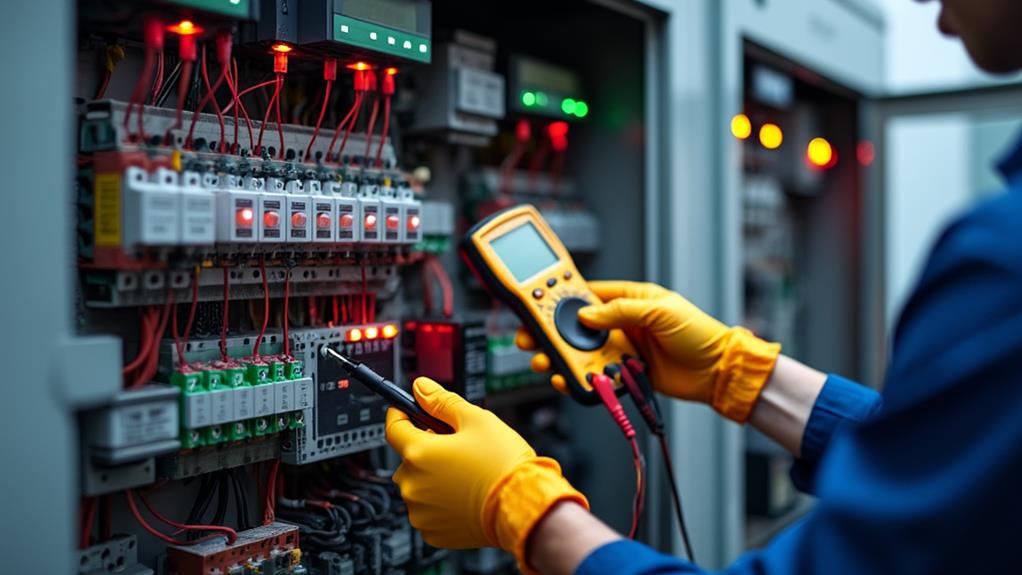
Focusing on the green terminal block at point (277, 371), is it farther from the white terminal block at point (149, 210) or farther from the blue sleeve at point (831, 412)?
the blue sleeve at point (831, 412)

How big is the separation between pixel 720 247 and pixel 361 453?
2.71 ft

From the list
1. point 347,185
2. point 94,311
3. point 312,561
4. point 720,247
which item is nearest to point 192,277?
point 94,311

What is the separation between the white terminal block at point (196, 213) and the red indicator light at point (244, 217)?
1.6 inches

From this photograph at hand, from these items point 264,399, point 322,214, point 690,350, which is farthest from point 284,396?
point 690,350

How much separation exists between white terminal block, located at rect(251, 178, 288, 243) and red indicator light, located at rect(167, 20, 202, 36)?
0.61 feet

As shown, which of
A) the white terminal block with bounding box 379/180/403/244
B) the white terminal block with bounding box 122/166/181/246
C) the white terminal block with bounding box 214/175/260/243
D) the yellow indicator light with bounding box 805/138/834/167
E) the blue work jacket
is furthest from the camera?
the yellow indicator light with bounding box 805/138/834/167

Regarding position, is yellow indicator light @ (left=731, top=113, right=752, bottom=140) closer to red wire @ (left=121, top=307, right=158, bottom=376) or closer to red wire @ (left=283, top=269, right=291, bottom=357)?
red wire @ (left=283, top=269, right=291, bottom=357)

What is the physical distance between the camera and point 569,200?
1811 mm

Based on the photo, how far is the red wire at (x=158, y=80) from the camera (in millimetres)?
1051

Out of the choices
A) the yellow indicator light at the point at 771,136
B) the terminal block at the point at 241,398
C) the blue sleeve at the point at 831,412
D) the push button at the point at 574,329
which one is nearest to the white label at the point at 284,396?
the terminal block at the point at 241,398

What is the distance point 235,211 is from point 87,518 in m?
0.39

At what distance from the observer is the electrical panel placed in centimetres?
94

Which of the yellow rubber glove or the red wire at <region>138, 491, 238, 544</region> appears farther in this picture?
the red wire at <region>138, 491, 238, 544</region>

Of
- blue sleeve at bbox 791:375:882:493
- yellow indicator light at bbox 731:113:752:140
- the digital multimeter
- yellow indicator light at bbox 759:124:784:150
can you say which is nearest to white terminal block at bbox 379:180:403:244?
the digital multimeter
